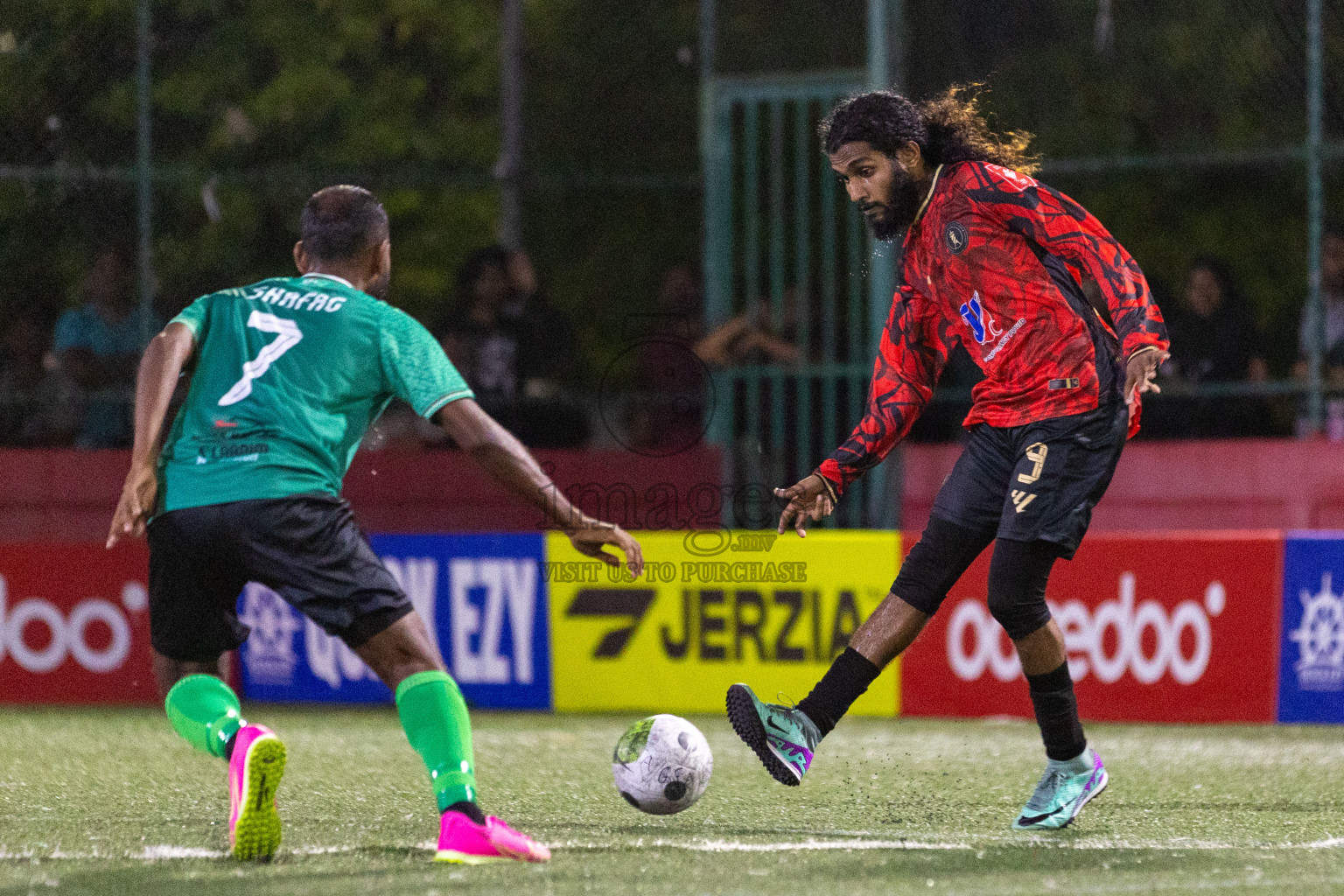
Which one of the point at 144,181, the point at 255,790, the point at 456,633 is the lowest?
the point at 456,633

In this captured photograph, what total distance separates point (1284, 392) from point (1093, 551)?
1.79 metres

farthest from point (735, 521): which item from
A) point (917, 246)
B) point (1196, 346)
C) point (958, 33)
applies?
point (917, 246)

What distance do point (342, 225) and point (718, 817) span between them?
2078 millimetres

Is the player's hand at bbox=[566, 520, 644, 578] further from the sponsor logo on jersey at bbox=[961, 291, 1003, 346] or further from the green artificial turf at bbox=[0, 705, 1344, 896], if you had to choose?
the sponsor logo on jersey at bbox=[961, 291, 1003, 346]

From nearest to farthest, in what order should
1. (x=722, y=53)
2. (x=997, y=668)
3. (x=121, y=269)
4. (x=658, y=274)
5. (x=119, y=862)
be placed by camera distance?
(x=119, y=862), (x=997, y=668), (x=121, y=269), (x=722, y=53), (x=658, y=274)

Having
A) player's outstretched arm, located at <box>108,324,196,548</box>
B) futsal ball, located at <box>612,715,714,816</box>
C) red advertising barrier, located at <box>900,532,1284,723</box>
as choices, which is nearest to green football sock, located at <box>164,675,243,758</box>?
player's outstretched arm, located at <box>108,324,196,548</box>

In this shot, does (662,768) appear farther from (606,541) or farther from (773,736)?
(606,541)

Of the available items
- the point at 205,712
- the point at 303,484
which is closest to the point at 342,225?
the point at 303,484

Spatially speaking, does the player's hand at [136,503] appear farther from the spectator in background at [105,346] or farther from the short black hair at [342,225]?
the spectator in background at [105,346]

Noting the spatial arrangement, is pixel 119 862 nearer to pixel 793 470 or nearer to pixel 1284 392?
pixel 793 470

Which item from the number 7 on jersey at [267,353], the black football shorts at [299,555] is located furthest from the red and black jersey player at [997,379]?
the number 7 on jersey at [267,353]

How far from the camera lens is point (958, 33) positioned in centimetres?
1151

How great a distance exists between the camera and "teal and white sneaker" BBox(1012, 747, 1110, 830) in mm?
5344

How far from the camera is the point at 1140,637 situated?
842 cm
